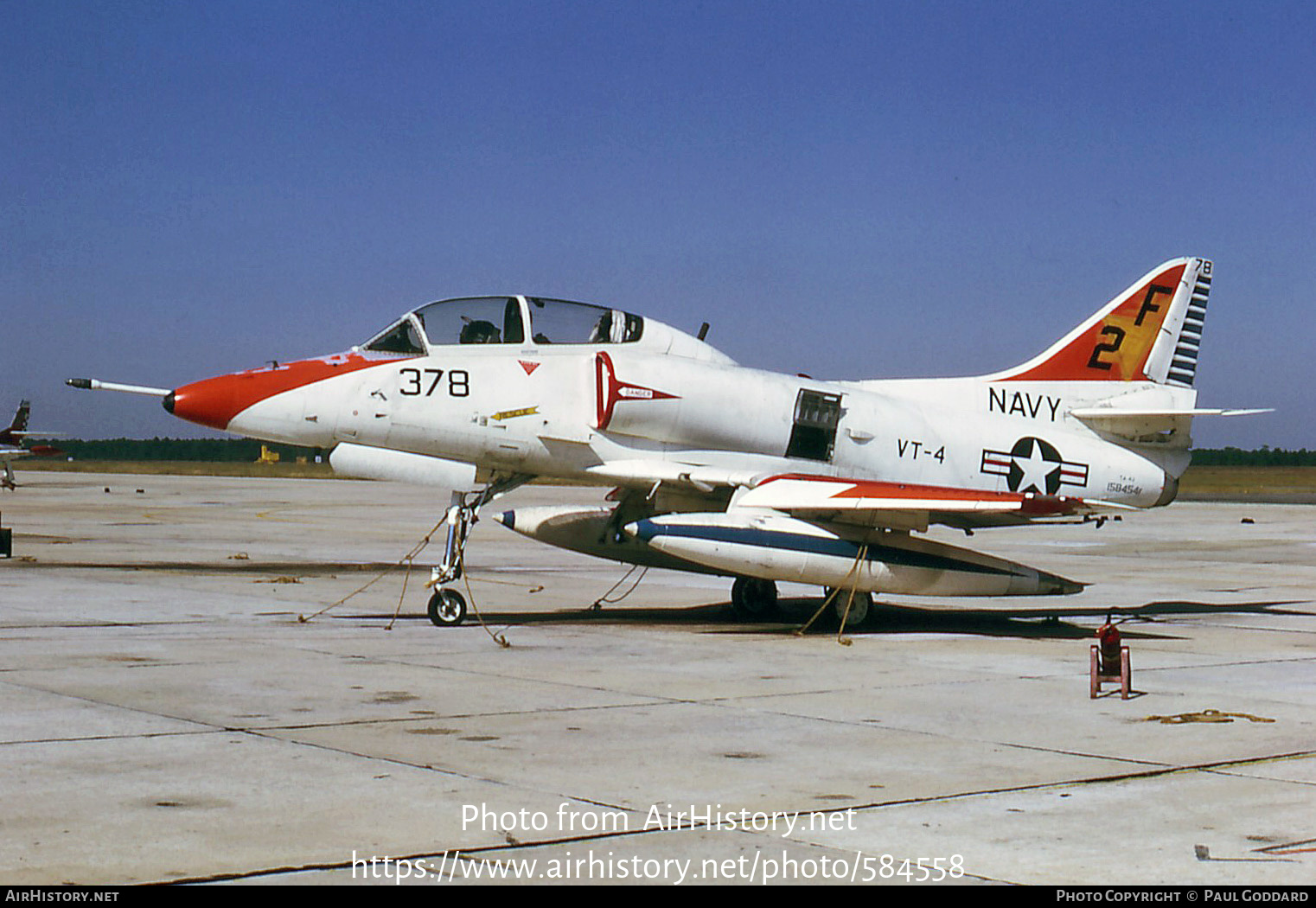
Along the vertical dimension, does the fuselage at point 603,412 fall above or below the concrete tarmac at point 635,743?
above

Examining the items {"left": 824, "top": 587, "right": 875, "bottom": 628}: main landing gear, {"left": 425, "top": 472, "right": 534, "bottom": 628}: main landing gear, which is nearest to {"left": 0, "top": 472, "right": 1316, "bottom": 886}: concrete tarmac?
{"left": 425, "top": 472, "right": 534, "bottom": 628}: main landing gear

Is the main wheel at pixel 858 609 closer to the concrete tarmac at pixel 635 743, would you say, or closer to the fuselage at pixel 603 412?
the concrete tarmac at pixel 635 743

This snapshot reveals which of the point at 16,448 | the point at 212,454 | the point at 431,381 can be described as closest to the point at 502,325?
the point at 431,381

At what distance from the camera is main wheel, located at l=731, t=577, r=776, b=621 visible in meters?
16.7

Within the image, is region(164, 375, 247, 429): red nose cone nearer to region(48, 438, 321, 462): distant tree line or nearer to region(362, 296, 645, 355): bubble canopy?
region(362, 296, 645, 355): bubble canopy

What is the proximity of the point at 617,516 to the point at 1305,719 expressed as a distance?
8.31 m

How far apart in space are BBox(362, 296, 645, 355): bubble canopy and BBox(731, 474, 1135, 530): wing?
2355 millimetres

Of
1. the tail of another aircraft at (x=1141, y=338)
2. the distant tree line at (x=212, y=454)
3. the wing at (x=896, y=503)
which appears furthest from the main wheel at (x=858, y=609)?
the distant tree line at (x=212, y=454)

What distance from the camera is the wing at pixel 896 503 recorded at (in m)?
14.4

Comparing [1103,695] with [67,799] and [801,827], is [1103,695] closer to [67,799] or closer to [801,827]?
[801,827]

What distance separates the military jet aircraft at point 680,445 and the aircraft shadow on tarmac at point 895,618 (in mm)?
488

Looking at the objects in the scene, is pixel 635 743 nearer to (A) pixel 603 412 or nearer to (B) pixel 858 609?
(A) pixel 603 412

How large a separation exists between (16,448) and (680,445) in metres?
52.9

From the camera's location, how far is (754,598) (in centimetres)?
1673
